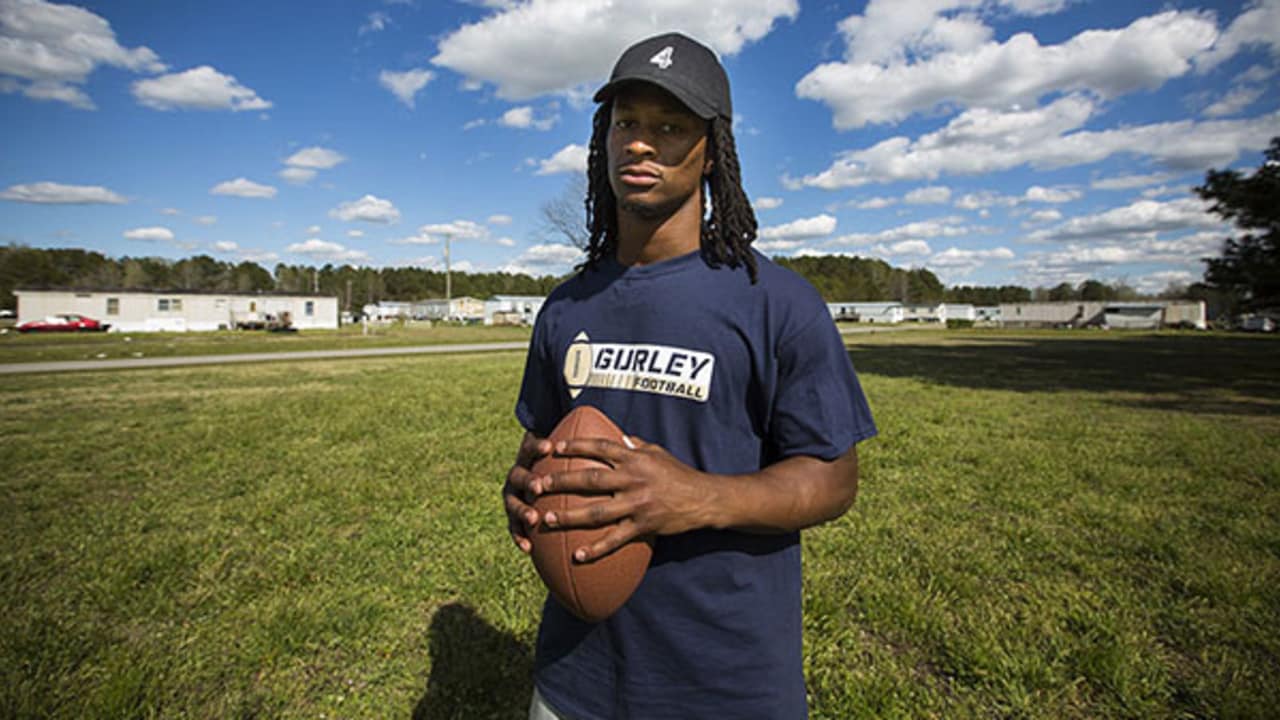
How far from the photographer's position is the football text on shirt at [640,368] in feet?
4.82

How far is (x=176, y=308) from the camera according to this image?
5141cm

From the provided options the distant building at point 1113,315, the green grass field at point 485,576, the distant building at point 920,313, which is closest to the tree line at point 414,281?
the distant building at point 920,313

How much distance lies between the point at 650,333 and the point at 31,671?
4209 millimetres

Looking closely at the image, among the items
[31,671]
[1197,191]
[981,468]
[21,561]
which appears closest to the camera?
[31,671]

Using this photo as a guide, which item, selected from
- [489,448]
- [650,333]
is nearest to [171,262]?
[489,448]

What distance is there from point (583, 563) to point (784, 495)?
466 mm

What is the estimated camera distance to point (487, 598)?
14.2 feet

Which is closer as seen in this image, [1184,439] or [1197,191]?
[1184,439]

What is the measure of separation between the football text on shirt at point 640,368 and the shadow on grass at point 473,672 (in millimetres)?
2349

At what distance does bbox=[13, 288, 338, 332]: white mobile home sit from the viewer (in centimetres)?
4806

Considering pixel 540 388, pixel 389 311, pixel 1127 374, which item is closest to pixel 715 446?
pixel 540 388

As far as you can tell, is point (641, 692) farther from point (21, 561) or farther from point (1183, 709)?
point (21, 561)

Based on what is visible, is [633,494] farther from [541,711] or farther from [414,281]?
[414,281]

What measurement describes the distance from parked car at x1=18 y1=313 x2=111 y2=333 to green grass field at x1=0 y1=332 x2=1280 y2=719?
4465cm
